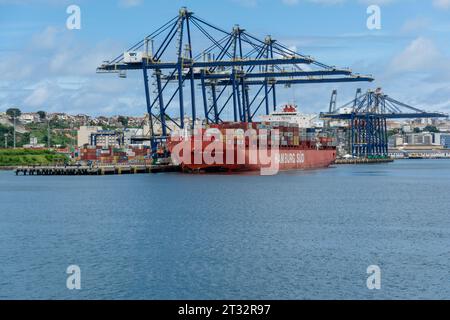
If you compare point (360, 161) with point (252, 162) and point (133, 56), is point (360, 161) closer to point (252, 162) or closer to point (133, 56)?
point (252, 162)

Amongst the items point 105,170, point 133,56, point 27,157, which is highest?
point 133,56

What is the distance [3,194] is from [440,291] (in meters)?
35.4

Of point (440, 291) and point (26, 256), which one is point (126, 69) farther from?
point (440, 291)

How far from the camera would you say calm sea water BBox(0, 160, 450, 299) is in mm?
19672

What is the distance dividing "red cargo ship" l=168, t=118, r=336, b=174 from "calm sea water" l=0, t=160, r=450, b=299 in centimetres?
1737

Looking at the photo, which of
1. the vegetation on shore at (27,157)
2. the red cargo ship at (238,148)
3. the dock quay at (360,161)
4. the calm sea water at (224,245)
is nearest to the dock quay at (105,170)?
the red cargo ship at (238,148)

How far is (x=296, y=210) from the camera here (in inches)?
1431

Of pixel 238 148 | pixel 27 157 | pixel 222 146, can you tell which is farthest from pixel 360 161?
pixel 222 146

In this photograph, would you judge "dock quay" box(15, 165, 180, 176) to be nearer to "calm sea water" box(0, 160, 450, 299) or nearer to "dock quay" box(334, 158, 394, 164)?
"calm sea water" box(0, 160, 450, 299)

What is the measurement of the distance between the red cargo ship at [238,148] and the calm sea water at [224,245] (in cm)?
1737

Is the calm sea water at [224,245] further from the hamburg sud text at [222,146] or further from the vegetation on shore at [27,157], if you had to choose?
the vegetation on shore at [27,157]

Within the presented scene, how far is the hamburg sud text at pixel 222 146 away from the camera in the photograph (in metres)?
62.8

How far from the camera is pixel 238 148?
63.4 meters

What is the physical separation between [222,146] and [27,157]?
5281cm
